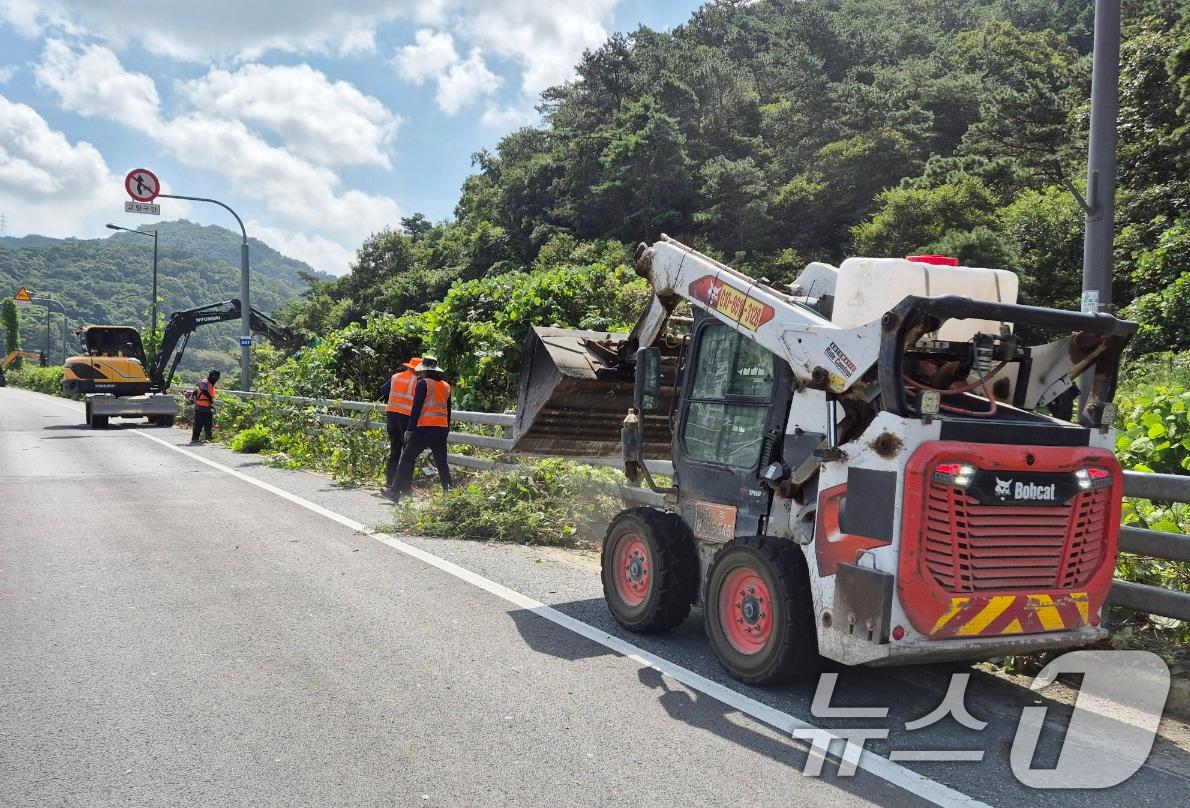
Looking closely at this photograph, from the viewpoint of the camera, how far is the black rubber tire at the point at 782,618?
4.44 m

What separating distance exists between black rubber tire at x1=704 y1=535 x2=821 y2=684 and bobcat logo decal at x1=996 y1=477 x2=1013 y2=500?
967 mm

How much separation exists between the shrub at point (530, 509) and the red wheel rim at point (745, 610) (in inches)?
156

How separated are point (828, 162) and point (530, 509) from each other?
4840cm

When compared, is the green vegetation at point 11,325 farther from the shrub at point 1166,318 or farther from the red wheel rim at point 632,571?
the red wheel rim at point 632,571

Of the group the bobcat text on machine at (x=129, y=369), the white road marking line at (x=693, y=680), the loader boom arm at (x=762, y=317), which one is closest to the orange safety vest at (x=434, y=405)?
the white road marking line at (x=693, y=680)

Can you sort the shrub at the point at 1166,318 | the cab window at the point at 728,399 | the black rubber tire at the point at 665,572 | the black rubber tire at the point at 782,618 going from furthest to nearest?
the shrub at the point at 1166,318
the black rubber tire at the point at 665,572
the cab window at the point at 728,399
the black rubber tire at the point at 782,618

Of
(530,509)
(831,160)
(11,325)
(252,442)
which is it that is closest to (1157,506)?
(530,509)

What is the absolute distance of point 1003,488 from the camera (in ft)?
13.4

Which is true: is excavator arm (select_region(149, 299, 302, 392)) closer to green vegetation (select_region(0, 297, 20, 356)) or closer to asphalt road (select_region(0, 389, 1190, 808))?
asphalt road (select_region(0, 389, 1190, 808))

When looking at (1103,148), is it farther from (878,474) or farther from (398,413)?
(398,413)

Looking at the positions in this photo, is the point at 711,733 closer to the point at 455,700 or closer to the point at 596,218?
the point at 455,700

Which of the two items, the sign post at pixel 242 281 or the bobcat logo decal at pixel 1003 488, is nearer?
the bobcat logo decal at pixel 1003 488

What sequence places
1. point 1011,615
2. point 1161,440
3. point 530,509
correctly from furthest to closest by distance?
point 530,509 → point 1161,440 → point 1011,615

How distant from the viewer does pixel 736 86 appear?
65750mm
